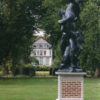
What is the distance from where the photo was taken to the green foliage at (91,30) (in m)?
38.1

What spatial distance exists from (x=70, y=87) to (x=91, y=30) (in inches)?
1054

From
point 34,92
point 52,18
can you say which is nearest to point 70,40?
point 34,92

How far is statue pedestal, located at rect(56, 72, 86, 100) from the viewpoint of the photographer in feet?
39.7

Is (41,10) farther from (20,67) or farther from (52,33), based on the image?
(20,67)

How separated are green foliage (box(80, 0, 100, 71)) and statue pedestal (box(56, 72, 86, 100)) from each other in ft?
85.6

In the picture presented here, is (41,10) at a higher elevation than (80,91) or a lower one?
higher

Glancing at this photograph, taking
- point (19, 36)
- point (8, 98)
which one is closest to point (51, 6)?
point (19, 36)

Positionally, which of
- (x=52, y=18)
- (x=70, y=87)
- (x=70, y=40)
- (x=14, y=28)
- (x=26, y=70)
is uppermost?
(x=52, y=18)

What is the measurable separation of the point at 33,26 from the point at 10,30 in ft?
20.9

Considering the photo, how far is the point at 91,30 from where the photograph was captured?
38.3 meters

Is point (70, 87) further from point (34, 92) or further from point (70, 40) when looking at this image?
point (34, 92)

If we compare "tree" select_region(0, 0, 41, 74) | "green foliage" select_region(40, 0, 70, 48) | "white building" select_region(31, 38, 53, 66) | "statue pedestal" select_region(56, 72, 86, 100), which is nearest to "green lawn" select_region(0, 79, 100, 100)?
"statue pedestal" select_region(56, 72, 86, 100)

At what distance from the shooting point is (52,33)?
39719 mm

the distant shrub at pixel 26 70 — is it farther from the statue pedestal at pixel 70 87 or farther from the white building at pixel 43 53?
the white building at pixel 43 53
